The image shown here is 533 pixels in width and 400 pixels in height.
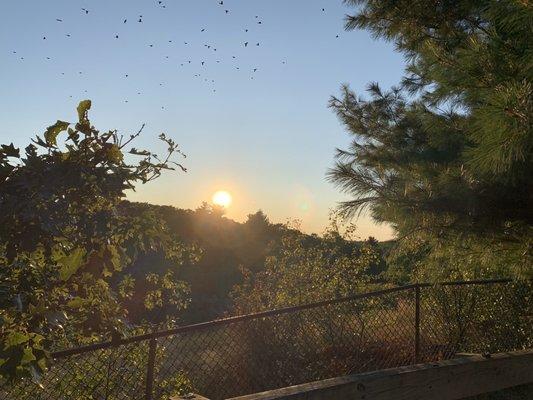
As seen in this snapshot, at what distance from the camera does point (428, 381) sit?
11.3 ft

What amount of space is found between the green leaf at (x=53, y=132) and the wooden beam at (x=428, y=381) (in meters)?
1.64

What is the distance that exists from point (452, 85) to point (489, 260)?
8.26 feet

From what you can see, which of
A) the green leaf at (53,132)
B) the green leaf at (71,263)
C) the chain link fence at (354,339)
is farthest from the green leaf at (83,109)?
the chain link fence at (354,339)

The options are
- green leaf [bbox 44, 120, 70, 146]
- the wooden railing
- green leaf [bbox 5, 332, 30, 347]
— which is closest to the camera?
green leaf [bbox 5, 332, 30, 347]

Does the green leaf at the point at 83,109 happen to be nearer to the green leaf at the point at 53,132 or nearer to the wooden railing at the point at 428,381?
the green leaf at the point at 53,132

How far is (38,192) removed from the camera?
1940mm

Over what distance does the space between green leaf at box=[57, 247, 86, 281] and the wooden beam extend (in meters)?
1.22

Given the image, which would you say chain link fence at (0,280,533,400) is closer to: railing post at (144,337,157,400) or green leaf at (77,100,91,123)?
railing post at (144,337,157,400)

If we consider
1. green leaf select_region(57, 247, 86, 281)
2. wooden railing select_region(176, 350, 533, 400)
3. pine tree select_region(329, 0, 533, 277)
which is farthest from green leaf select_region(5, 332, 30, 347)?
pine tree select_region(329, 0, 533, 277)

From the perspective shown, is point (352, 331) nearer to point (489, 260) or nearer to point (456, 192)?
point (489, 260)

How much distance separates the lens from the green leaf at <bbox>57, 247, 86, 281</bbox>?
2100 mm

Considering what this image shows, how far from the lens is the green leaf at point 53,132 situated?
2.06 meters

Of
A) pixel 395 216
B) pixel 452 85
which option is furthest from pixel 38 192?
pixel 395 216

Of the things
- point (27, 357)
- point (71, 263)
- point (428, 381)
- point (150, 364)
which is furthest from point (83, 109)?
point (428, 381)
